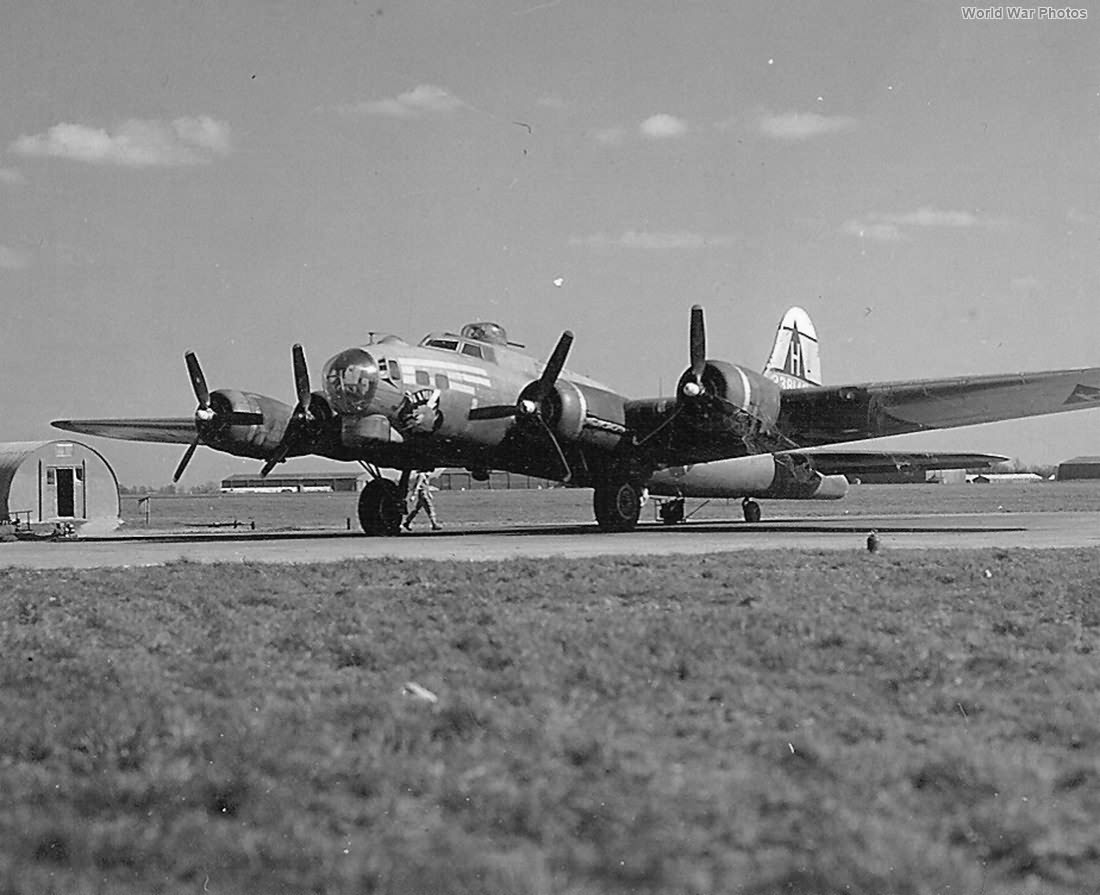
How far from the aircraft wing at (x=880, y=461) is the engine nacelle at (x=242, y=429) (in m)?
14.5

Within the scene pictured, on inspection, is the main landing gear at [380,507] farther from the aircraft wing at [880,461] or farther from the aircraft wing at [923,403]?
the aircraft wing at [880,461]

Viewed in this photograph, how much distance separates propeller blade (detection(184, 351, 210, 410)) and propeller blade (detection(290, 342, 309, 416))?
2418mm

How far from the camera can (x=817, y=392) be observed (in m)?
26.0

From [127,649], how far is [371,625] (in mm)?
1811

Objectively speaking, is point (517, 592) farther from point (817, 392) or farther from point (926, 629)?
point (817, 392)

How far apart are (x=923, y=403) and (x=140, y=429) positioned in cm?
1916

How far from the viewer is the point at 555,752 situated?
578 centimetres

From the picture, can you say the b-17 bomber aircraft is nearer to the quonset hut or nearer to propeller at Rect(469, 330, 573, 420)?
propeller at Rect(469, 330, 573, 420)

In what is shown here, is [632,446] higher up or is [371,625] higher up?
[632,446]

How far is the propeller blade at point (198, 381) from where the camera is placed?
26.7 meters

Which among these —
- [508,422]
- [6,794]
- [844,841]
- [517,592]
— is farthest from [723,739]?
[508,422]

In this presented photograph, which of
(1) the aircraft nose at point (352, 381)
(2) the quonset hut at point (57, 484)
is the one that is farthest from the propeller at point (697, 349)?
(2) the quonset hut at point (57, 484)

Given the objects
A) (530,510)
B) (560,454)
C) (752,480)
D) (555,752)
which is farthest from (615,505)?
(530,510)

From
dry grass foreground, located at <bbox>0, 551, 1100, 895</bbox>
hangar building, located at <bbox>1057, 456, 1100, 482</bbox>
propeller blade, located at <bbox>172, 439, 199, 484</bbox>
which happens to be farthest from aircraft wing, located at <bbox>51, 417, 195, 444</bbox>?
hangar building, located at <bbox>1057, 456, 1100, 482</bbox>
